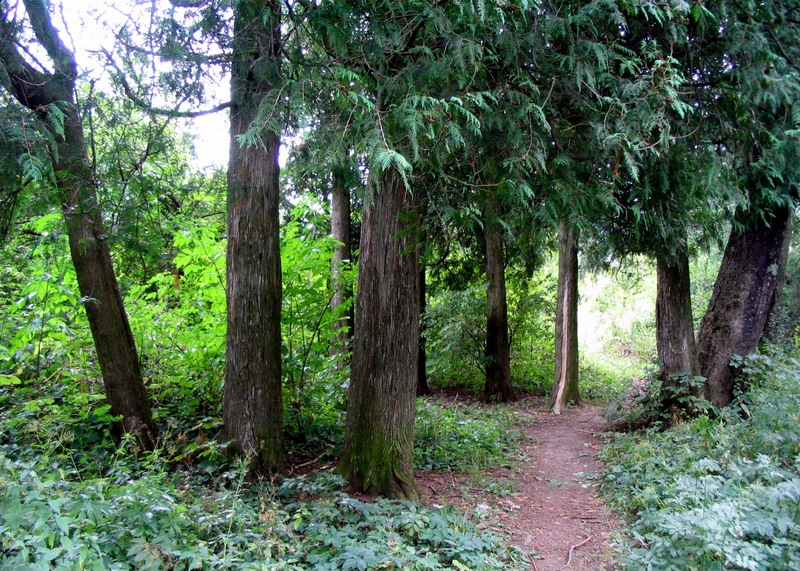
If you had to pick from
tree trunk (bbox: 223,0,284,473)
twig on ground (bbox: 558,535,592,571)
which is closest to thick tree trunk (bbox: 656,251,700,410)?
twig on ground (bbox: 558,535,592,571)

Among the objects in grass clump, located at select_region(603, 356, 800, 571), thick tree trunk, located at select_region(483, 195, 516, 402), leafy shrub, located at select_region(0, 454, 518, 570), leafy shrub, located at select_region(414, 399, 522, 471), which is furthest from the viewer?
thick tree trunk, located at select_region(483, 195, 516, 402)

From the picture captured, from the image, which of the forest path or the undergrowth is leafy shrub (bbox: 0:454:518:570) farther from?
the forest path

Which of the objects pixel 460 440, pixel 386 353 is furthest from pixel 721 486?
pixel 460 440

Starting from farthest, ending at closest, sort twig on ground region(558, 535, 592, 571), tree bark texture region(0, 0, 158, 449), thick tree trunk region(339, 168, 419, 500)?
thick tree trunk region(339, 168, 419, 500) → twig on ground region(558, 535, 592, 571) → tree bark texture region(0, 0, 158, 449)

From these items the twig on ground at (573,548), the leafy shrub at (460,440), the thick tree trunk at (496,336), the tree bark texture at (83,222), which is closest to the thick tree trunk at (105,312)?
the tree bark texture at (83,222)

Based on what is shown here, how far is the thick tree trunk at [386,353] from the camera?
4941 mm

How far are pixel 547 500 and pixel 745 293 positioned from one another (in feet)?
15.2

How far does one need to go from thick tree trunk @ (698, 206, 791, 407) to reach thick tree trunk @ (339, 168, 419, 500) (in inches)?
209

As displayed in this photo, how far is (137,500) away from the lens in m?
3.08

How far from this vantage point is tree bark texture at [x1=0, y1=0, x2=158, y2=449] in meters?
3.90

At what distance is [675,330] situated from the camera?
7727 mm

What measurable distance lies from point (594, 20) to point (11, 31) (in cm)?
499

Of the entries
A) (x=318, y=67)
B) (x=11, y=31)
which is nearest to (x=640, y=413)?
(x=318, y=67)

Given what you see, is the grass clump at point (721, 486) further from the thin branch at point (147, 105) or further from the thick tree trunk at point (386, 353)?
the thin branch at point (147, 105)
